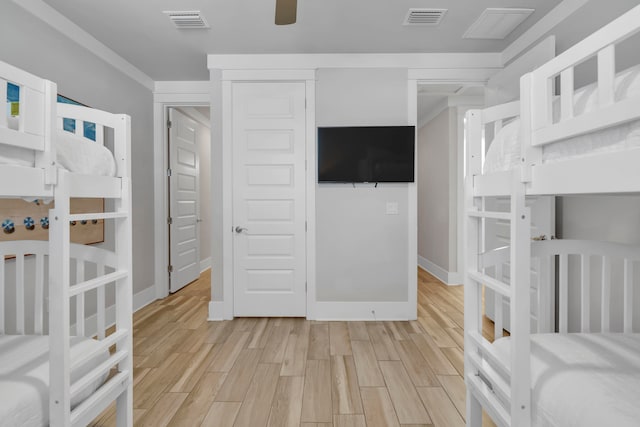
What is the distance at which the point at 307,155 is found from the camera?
3381mm

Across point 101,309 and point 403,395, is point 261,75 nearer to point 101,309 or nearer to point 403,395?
point 101,309

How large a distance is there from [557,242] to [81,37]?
12.5 feet

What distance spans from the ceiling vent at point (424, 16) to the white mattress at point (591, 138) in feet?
5.87

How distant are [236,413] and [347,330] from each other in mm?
1434

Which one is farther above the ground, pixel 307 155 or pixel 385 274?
pixel 307 155

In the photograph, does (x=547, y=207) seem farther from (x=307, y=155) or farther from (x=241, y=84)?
(x=241, y=84)

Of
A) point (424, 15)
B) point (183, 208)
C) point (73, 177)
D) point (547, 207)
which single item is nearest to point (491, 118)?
point (547, 207)

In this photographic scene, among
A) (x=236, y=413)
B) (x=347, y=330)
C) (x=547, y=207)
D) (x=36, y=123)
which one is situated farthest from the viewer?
(x=347, y=330)

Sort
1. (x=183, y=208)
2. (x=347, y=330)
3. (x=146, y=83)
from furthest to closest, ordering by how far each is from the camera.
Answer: (x=183, y=208)
(x=146, y=83)
(x=347, y=330)

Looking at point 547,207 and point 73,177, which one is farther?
point 547,207

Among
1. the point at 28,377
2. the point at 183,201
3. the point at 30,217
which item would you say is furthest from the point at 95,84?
the point at 28,377

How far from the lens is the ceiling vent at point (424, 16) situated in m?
2.62

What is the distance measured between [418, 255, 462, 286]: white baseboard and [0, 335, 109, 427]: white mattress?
4.27 metres

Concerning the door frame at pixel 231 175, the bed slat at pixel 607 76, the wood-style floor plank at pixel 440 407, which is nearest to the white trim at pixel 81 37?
the door frame at pixel 231 175
